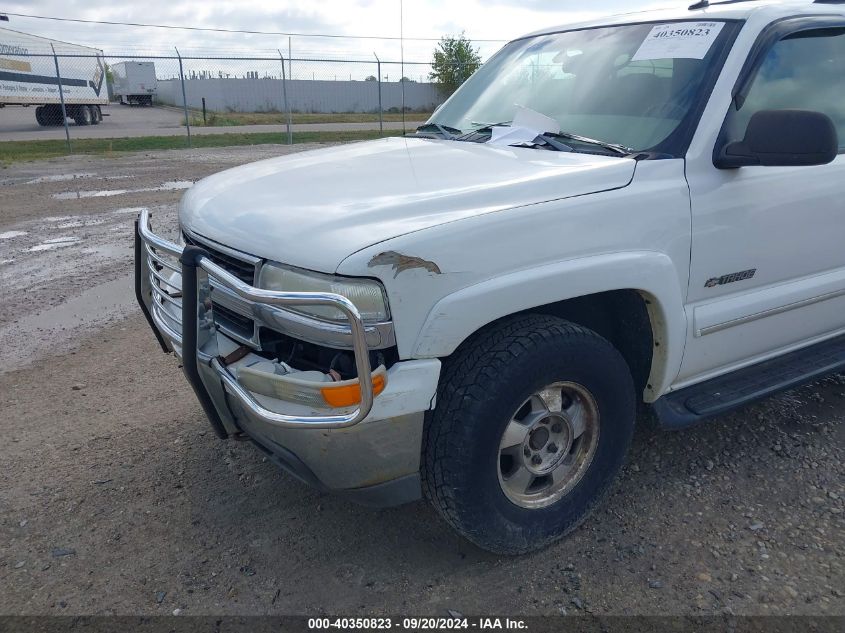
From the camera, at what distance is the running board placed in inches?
117

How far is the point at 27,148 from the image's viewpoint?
19031 mm

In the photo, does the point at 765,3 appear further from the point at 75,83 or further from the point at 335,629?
the point at 75,83

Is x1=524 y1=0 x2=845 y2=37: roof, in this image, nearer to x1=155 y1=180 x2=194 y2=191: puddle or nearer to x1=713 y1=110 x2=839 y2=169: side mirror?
x1=713 y1=110 x2=839 y2=169: side mirror

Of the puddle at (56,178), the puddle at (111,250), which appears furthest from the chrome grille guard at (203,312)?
the puddle at (56,178)

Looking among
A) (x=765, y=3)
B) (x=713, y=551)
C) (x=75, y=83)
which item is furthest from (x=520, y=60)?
(x=75, y=83)

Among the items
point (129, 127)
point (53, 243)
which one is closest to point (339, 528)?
point (53, 243)

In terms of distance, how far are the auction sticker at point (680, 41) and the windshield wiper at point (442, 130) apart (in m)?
0.93

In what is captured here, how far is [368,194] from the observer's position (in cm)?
258

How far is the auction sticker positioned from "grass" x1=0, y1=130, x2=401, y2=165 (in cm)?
1636

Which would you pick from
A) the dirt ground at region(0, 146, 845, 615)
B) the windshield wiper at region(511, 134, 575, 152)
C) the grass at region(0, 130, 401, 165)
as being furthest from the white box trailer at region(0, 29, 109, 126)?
the windshield wiper at region(511, 134, 575, 152)

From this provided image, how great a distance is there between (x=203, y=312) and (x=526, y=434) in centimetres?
119

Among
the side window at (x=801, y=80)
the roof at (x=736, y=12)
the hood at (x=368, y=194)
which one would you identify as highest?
the roof at (x=736, y=12)

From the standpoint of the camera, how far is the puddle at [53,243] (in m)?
7.29

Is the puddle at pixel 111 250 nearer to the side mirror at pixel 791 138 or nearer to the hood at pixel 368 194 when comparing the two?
the hood at pixel 368 194
